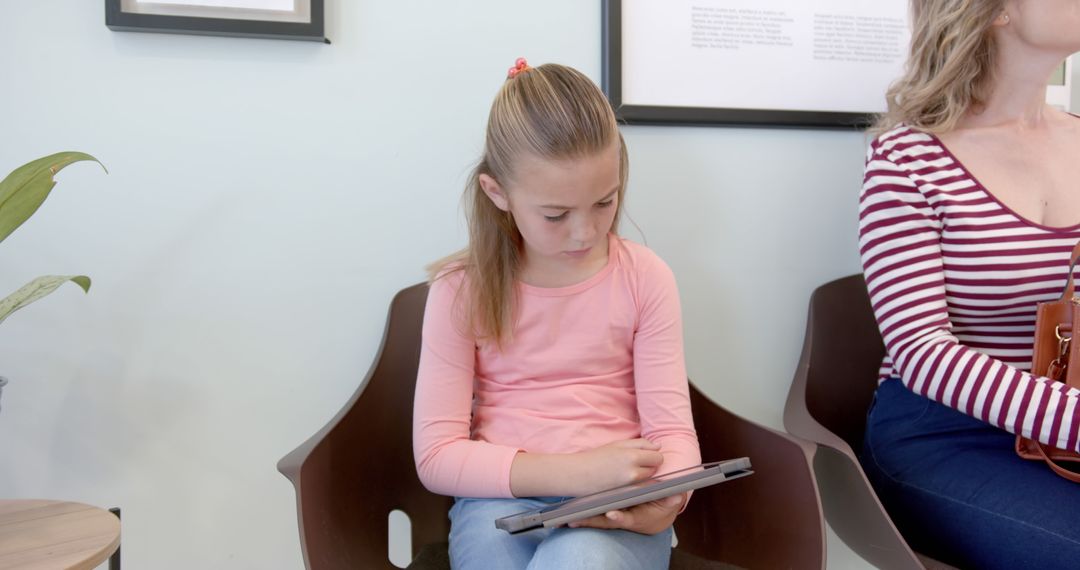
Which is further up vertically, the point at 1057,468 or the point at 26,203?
the point at 26,203

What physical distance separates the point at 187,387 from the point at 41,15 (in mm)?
624

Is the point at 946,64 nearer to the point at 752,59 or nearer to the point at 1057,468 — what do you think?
the point at 752,59

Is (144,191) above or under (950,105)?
under

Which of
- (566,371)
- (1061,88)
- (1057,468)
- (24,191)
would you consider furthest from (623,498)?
(1061,88)

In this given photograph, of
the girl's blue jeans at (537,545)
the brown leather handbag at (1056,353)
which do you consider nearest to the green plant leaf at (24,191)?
the girl's blue jeans at (537,545)

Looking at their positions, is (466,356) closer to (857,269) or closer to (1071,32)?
(857,269)

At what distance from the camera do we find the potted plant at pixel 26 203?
91 cm

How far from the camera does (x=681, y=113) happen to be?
134 centimetres

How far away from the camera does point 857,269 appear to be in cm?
147

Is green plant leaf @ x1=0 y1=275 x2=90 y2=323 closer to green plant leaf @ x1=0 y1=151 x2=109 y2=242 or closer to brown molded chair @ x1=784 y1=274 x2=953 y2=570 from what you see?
green plant leaf @ x1=0 y1=151 x2=109 y2=242

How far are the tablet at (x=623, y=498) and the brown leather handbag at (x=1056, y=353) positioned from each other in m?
→ 0.47

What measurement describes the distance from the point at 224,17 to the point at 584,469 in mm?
887

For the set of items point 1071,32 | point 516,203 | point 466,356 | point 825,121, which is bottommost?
point 466,356

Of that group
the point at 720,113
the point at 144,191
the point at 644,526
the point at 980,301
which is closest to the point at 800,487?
the point at 644,526
